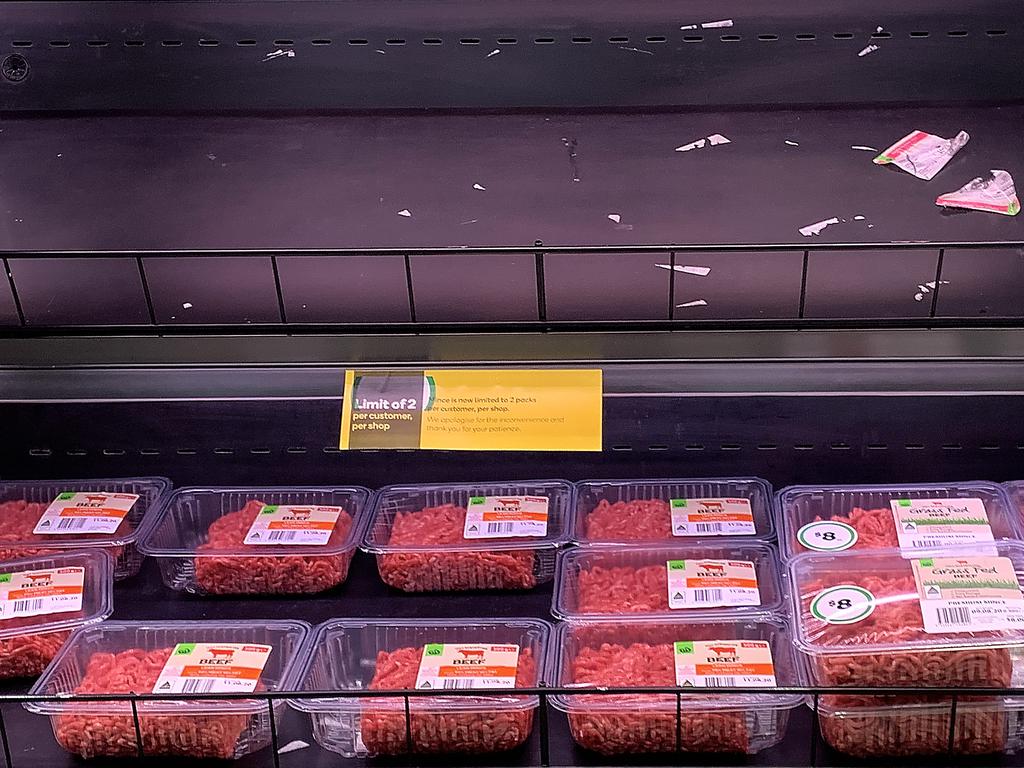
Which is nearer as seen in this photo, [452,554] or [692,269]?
[692,269]

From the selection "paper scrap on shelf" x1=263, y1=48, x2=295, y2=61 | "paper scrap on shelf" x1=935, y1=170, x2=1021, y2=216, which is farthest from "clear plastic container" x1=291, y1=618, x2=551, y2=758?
"paper scrap on shelf" x1=263, y1=48, x2=295, y2=61

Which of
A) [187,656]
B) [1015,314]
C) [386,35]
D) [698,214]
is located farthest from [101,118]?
[1015,314]

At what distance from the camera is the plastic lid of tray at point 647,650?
1296mm

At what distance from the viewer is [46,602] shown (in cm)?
156

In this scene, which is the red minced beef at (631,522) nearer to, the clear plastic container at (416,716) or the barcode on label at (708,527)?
the barcode on label at (708,527)

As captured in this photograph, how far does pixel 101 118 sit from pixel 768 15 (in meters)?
1.13

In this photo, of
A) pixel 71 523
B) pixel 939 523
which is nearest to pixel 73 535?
pixel 71 523

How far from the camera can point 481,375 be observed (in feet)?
3.89

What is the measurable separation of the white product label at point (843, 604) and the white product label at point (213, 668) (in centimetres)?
76

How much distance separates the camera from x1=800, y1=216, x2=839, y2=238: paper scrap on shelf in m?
1.21

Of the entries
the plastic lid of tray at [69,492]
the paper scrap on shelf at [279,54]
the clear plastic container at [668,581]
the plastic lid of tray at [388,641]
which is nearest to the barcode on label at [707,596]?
the clear plastic container at [668,581]

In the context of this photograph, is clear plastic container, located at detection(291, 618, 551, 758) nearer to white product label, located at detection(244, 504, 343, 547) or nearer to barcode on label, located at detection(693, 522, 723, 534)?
white product label, located at detection(244, 504, 343, 547)

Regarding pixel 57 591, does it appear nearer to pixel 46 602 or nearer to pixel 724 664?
pixel 46 602

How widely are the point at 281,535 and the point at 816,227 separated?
0.93m
